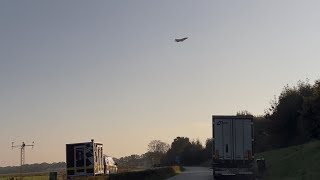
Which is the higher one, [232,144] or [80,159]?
[232,144]

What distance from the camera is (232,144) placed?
3588 centimetres

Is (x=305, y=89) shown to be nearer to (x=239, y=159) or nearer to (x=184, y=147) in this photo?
(x=239, y=159)

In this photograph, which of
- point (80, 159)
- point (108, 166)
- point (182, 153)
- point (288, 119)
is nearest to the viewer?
point (80, 159)

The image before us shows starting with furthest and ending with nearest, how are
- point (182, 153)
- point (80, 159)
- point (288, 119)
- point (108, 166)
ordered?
point (182, 153) < point (288, 119) < point (108, 166) < point (80, 159)

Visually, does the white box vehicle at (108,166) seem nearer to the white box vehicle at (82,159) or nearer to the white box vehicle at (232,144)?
the white box vehicle at (82,159)

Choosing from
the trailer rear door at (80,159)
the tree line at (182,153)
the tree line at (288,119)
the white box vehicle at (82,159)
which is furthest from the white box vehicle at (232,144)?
the tree line at (182,153)

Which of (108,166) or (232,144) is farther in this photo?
(108,166)

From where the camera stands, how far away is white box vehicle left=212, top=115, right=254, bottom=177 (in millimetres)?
35469

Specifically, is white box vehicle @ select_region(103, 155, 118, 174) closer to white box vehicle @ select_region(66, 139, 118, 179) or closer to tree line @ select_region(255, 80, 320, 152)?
white box vehicle @ select_region(66, 139, 118, 179)

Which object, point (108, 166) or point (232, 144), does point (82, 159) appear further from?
point (232, 144)

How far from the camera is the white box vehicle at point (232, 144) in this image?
116ft

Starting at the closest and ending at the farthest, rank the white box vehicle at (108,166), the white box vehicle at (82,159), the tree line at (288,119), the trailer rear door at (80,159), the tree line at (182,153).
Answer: the white box vehicle at (82,159)
the trailer rear door at (80,159)
the white box vehicle at (108,166)
the tree line at (288,119)
the tree line at (182,153)

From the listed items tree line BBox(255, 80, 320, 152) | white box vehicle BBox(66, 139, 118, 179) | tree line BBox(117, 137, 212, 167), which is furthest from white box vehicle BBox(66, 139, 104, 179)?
tree line BBox(117, 137, 212, 167)

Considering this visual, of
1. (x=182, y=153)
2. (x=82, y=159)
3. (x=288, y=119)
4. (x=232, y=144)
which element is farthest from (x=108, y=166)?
(x=182, y=153)
